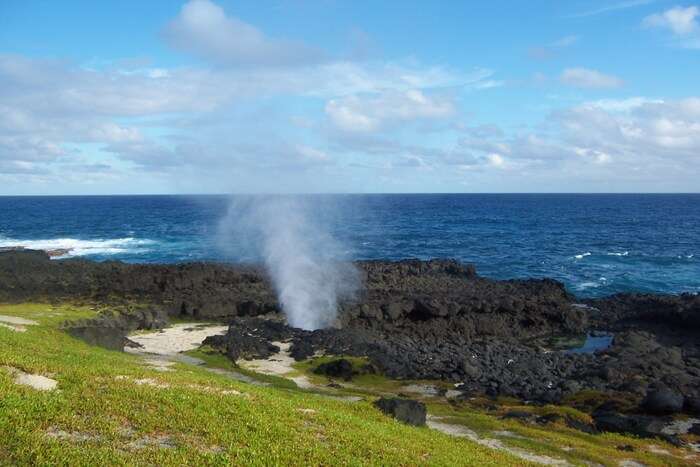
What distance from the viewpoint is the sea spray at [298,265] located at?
51.8 metres

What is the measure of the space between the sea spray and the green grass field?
3004 centimetres

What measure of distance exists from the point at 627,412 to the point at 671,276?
54.4 metres

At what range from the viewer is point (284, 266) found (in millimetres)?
60125

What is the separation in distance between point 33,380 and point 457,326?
35.9m

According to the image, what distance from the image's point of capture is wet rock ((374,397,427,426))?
20.9 m

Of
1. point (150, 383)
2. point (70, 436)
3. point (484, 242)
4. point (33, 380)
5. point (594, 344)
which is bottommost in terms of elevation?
point (594, 344)

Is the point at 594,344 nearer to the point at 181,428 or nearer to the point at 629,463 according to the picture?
the point at 629,463

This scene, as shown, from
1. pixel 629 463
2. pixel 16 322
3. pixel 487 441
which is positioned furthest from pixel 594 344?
pixel 16 322

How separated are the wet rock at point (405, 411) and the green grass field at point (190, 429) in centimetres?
64

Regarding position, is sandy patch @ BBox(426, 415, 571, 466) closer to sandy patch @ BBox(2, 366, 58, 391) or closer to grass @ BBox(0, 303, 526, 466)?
grass @ BBox(0, 303, 526, 466)

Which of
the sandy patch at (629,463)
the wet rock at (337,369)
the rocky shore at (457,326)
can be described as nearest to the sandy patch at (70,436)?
the sandy patch at (629,463)

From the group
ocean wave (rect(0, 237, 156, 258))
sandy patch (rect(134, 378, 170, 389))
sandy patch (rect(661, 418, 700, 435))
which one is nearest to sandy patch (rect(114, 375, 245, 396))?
sandy patch (rect(134, 378, 170, 389))

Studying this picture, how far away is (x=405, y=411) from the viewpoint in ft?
69.1

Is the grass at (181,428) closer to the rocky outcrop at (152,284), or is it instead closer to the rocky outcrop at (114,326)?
the rocky outcrop at (114,326)
